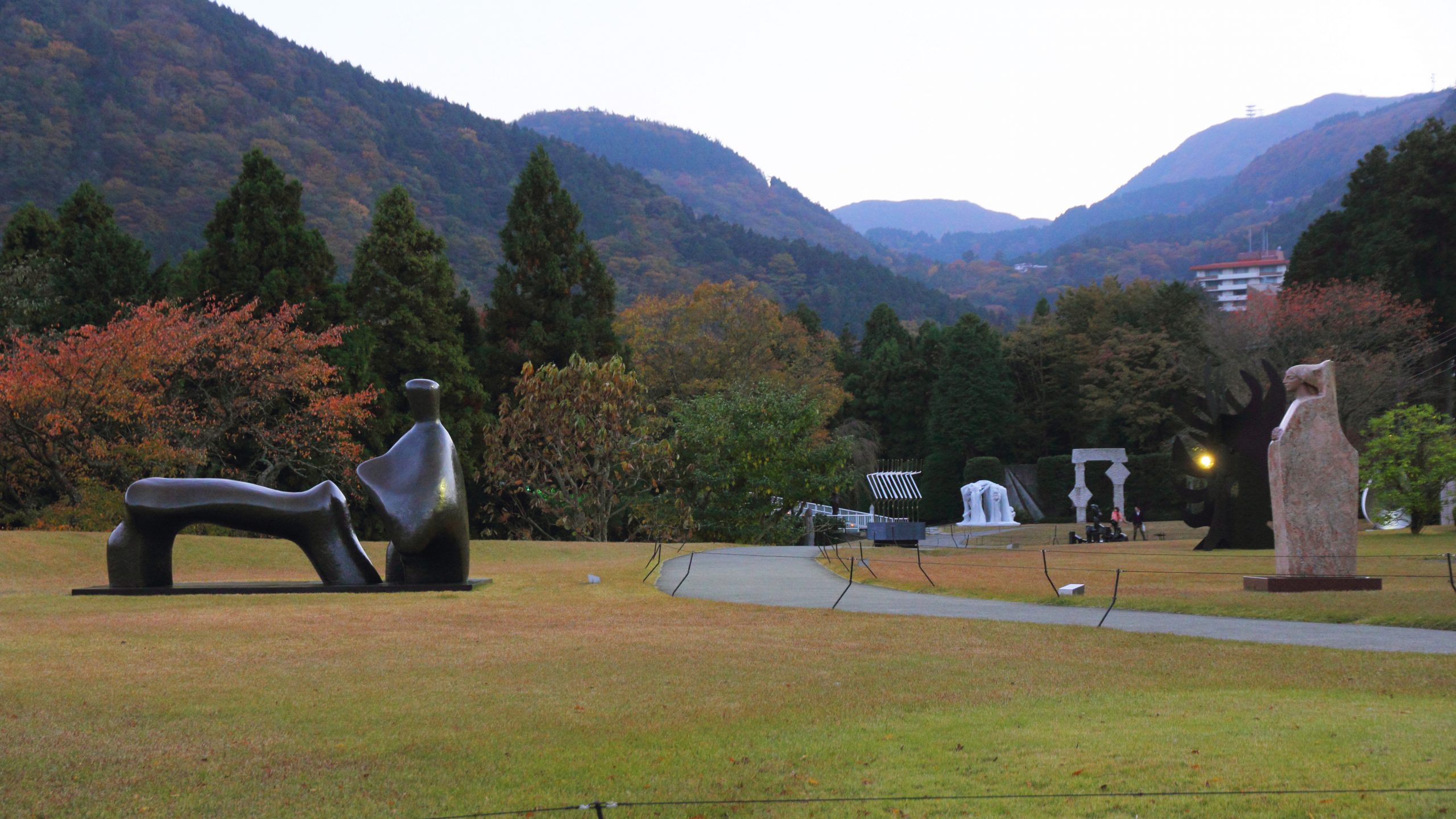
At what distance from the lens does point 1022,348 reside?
193 ft

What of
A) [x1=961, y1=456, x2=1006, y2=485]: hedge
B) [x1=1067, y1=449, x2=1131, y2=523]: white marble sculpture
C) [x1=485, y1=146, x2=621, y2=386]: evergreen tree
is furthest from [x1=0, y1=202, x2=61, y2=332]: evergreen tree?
[x1=961, y1=456, x2=1006, y2=485]: hedge

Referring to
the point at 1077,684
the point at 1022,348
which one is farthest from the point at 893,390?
the point at 1077,684

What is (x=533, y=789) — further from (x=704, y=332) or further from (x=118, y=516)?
(x=704, y=332)

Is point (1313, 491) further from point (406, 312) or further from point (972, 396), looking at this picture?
point (972, 396)

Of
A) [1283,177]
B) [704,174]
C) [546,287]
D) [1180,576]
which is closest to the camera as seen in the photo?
[1180,576]

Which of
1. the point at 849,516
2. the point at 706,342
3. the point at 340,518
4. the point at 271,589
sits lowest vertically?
the point at 849,516

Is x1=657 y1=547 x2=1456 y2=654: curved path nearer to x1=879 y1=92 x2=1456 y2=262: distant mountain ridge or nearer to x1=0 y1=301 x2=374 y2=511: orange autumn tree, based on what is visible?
x1=0 y1=301 x2=374 y2=511: orange autumn tree

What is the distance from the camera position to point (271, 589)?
1659 cm

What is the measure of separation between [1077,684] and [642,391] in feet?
85.3

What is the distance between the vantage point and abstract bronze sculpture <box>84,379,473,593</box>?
53.3 ft

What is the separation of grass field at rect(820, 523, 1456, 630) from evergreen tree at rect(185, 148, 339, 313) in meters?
17.8

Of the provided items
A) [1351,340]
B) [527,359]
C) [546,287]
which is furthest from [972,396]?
[527,359]

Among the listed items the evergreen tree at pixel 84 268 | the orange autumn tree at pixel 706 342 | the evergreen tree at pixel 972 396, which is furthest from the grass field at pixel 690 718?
the evergreen tree at pixel 972 396

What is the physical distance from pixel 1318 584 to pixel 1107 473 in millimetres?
28035
